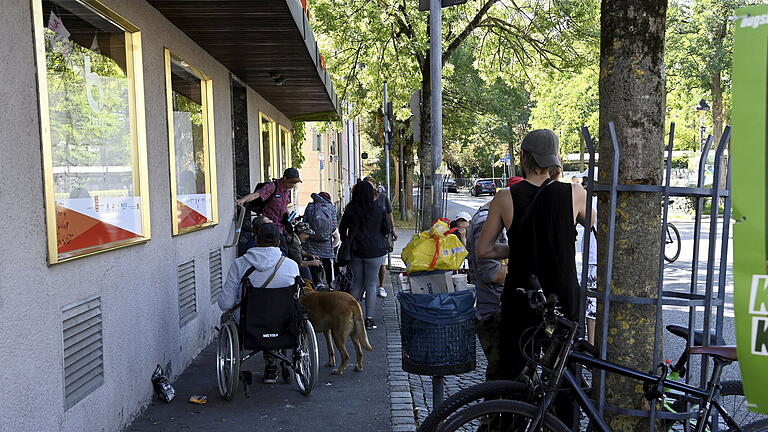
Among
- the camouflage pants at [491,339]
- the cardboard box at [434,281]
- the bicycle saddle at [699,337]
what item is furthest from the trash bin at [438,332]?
the bicycle saddle at [699,337]

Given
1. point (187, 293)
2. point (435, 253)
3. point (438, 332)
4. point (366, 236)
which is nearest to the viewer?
point (438, 332)

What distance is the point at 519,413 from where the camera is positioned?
131 inches

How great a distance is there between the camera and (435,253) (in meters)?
4.99

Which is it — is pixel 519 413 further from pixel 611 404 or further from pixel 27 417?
pixel 27 417

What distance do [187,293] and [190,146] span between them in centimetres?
154

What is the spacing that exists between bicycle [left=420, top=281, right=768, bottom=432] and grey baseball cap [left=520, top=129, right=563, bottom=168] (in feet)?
3.30

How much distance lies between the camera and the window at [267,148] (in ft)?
44.9

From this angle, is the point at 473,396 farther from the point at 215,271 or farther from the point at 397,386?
the point at 215,271

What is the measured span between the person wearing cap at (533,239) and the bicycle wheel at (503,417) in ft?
2.45

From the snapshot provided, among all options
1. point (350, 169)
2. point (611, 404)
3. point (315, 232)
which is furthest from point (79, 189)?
point (350, 169)

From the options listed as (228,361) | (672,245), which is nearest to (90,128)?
(228,361)

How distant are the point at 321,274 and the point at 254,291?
441 cm

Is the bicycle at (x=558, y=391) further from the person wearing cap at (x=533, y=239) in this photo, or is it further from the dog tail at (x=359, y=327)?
the dog tail at (x=359, y=327)

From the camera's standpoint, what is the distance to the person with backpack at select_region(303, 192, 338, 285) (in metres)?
9.98
